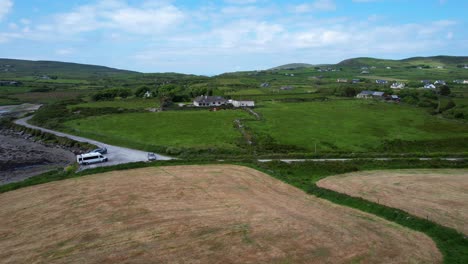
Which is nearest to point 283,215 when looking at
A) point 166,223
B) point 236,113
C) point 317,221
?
point 317,221

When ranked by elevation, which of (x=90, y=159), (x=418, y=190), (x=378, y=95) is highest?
(x=378, y=95)

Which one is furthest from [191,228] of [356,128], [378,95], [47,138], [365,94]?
[365,94]

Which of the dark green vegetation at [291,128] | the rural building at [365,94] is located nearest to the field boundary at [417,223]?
the dark green vegetation at [291,128]

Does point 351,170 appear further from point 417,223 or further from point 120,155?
point 120,155

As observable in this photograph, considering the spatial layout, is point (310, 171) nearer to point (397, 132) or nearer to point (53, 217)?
point (53, 217)

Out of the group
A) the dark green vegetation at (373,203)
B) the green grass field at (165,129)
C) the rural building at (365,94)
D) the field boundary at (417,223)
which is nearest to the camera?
the field boundary at (417,223)

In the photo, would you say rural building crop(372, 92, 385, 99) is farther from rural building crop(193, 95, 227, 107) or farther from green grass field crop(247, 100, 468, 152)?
rural building crop(193, 95, 227, 107)

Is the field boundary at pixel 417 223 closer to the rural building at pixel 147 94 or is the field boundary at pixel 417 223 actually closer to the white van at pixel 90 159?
the white van at pixel 90 159

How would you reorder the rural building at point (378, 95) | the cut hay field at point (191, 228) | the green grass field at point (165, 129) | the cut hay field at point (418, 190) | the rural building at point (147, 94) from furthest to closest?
the rural building at point (147, 94) → the rural building at point (378, 95) → the green grass field at point (165, 129) → the cut hay field at point (418, 190) → the cut hay field at point (191, 228)
